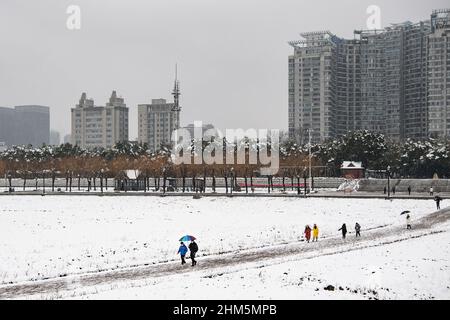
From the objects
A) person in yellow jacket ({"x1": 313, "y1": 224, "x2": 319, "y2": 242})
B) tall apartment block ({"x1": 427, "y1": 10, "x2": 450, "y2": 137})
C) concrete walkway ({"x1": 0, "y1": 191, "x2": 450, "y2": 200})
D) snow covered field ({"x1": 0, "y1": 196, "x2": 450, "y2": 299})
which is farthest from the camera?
tall apartment block ({"x1": 427, "y1": 10, "x2": 450, "y2": 137})

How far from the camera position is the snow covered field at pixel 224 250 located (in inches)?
866

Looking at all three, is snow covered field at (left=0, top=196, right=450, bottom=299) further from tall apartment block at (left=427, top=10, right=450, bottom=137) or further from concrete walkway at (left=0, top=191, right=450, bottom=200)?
tall apartment block at (left=427, top=10, right=450, bottom=137)

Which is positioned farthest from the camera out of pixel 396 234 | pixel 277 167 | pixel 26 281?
pixel 277 167

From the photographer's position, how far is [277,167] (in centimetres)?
11494

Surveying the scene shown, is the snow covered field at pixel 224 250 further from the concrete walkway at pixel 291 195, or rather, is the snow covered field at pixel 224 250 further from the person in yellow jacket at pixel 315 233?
the concrete walkway at pixel 291 195

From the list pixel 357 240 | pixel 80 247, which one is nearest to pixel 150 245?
pixel 80 247

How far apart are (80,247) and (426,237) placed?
71.4 feet

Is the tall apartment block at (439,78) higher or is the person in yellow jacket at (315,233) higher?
the tall apartment block at (439,78)

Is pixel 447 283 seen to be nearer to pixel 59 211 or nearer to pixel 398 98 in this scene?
pixel 59 211

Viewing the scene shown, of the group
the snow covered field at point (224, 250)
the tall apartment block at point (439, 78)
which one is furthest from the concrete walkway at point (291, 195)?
the tall apartment block at point (439, 78)

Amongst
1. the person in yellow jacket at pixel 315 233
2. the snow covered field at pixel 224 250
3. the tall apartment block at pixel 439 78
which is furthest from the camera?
the tall apartment block at pixel 439 78

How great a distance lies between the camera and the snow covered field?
22.0m

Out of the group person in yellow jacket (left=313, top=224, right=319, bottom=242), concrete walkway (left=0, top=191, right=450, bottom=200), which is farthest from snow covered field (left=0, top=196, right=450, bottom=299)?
concrete walkway (left=0, top=191, right=450, bottom=200)

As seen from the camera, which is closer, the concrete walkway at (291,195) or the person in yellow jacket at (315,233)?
the person in yellow jacket at (315,233)
